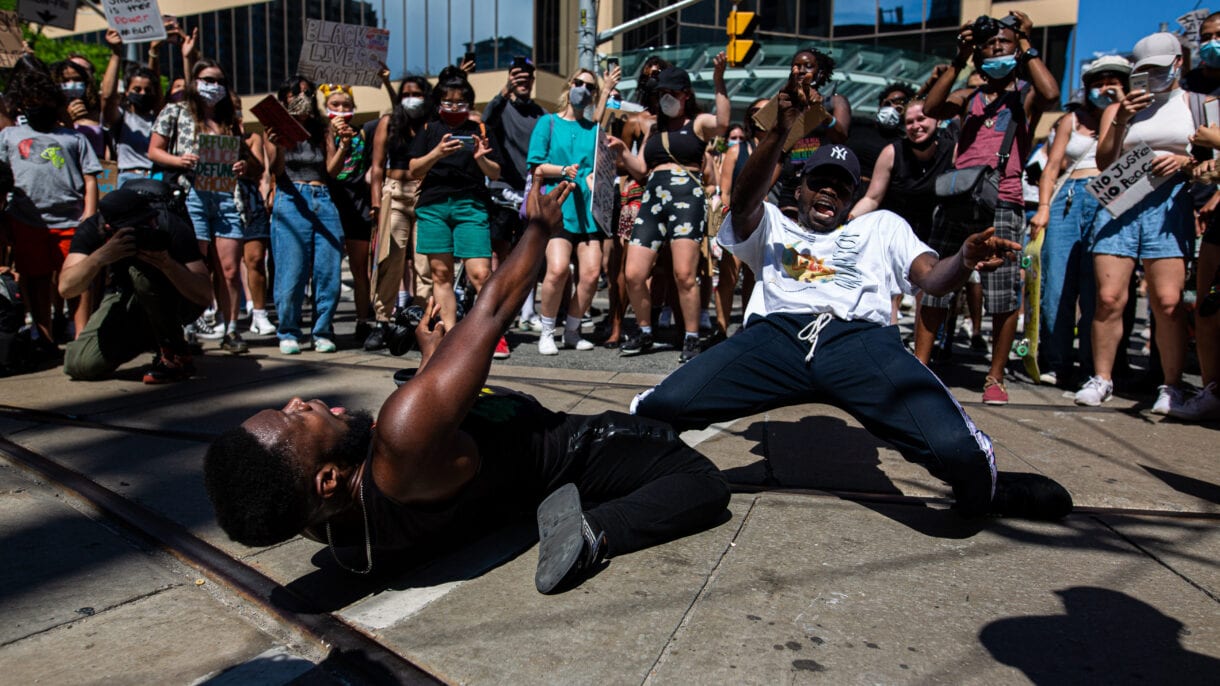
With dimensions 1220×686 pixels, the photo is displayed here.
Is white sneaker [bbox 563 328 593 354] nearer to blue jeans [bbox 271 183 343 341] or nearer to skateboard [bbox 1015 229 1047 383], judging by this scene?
blue jeans [bbox 271 183 343 341]

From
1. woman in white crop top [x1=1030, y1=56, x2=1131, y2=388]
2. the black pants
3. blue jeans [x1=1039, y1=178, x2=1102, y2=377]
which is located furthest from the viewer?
blue jeans [x1=1039, y1=178, x2=1102, y2=377]

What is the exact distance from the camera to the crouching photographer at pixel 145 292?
444 centimetres

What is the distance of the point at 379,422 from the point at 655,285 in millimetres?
5718

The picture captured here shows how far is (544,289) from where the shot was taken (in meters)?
5.98

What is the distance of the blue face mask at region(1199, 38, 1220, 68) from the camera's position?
427 centimetres

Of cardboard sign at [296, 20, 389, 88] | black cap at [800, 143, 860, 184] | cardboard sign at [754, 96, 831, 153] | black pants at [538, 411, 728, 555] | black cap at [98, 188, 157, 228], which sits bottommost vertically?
black pants at [538, 411, 728, 555]

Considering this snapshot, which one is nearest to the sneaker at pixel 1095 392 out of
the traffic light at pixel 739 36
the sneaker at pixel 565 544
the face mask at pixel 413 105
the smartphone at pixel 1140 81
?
the smartphone at pixel 1140 81

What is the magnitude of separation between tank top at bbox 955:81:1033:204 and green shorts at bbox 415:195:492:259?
323cm

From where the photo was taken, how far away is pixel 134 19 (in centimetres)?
761

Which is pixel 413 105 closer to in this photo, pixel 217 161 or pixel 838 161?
pixel 217 161

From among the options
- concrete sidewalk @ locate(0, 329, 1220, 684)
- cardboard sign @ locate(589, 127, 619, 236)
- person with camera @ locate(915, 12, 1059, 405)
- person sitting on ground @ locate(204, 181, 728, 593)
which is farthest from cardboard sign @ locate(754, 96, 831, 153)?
person with camera @ locate(915, 12, 1059, 405)

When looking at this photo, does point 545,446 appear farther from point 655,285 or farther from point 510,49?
point 510,49

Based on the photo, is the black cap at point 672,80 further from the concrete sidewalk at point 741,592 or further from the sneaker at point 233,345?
the sneaker at point 233,345

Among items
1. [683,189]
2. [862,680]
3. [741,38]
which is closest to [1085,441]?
[862,680]
